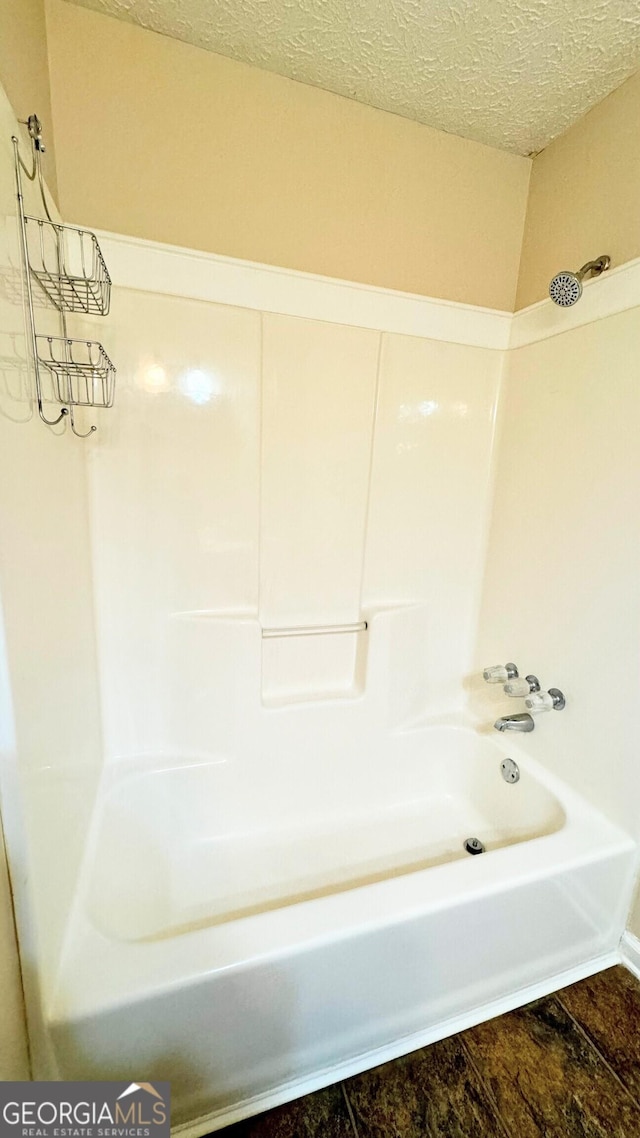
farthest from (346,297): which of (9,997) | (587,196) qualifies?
(9,997)

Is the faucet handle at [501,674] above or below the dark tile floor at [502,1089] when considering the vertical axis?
above

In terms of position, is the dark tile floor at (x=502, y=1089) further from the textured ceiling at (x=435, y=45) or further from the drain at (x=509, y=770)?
the textured ceiling at (x=435, y=45)

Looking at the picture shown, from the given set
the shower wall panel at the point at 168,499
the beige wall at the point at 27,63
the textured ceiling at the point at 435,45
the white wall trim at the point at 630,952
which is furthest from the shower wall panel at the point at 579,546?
the beige wall at the point at 27,63

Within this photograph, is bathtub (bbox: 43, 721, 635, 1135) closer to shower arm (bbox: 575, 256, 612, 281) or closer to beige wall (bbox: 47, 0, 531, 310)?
shower arm (bbox: 575, 256, 612, 281)

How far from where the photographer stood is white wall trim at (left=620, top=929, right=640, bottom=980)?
1.26 meters

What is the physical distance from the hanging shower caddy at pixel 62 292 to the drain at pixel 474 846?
178 cm

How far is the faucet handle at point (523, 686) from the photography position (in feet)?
4.82

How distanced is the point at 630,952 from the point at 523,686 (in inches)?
30.2

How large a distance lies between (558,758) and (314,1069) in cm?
103

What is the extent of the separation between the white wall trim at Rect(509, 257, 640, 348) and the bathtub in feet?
4.62

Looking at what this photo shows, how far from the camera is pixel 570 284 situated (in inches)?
47.6

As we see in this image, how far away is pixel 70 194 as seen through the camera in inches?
46.1

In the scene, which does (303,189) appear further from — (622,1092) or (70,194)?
(622,1092)

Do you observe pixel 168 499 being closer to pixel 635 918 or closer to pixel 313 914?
pixel 313 914
